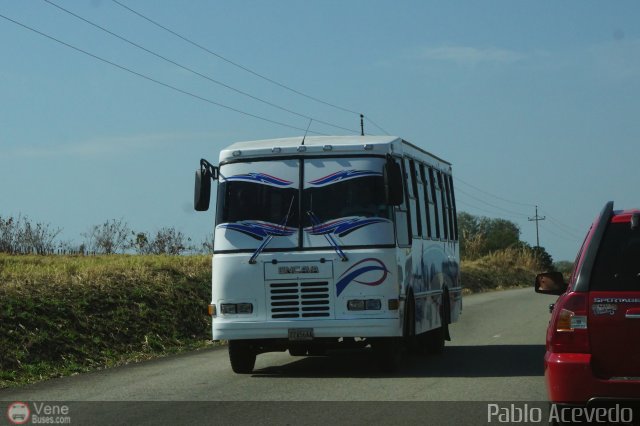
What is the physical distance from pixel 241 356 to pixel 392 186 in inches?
119

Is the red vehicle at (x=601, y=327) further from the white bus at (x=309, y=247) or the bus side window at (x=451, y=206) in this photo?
the bus side window at (x=451, y=206)

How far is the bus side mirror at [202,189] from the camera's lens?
585 inches

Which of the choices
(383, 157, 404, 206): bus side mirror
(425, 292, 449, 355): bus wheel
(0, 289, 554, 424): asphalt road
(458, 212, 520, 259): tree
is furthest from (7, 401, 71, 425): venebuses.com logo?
(458, 212, 520, 259): tree

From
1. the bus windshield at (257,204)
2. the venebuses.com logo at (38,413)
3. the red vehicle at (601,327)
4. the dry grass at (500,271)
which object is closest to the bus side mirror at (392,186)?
the bus windshield at (257,204)

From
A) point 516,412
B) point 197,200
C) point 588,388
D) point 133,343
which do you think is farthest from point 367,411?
point 133,343

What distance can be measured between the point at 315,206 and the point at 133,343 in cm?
622

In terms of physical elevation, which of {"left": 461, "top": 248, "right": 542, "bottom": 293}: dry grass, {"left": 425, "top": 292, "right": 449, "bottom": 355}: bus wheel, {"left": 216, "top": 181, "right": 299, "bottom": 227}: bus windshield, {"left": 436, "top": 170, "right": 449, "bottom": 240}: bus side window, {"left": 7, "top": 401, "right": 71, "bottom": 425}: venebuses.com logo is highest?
{"left": 461, "top": 248, "right": 542, "bottom": 293}: dry grass

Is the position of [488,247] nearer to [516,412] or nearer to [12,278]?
[12,278]

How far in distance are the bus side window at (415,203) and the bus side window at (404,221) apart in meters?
0.51

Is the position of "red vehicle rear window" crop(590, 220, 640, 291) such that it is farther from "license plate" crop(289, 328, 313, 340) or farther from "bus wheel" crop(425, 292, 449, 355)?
"bus wheel" crop(425, 292, 449, 355)

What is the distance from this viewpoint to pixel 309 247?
14.6 metres

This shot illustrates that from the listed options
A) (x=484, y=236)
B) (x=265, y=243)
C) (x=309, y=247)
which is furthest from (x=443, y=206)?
(x=484, y=236)

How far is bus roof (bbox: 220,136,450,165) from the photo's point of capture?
14875 millimetres

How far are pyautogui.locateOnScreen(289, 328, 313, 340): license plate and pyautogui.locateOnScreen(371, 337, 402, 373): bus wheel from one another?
3.05ft
